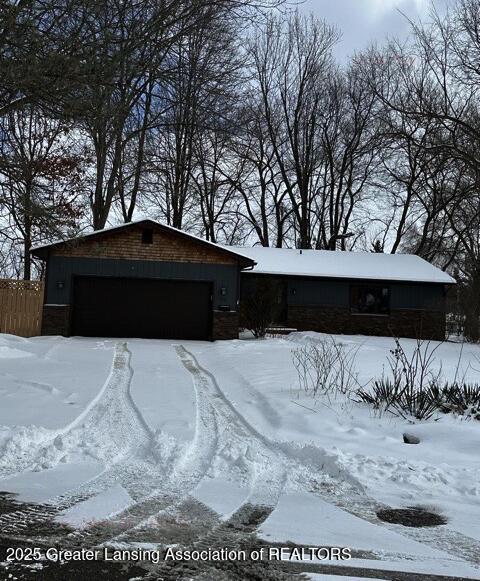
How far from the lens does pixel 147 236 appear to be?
18781mm

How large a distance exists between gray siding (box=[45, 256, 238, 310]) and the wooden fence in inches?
18.5

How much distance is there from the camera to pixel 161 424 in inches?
245

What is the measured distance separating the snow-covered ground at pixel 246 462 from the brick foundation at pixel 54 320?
958 cm

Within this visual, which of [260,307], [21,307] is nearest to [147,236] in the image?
[260,307]

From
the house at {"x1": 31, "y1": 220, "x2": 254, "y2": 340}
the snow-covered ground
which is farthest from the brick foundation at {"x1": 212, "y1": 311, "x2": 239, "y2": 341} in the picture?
the snow-covered ground

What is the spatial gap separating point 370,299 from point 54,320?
13.5 metres

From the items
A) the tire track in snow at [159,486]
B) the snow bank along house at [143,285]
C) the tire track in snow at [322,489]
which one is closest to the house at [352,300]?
the snow bank along house at [143,285]

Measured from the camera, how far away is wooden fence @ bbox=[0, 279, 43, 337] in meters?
17.8

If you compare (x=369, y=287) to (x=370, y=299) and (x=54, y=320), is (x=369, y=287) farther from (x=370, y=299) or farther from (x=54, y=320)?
(x=54, y=320)

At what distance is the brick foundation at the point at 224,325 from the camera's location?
61.2 ft

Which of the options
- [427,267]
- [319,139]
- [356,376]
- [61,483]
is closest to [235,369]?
[356,376]

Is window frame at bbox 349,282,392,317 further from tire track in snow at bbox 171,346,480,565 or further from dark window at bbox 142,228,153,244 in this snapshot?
tire track in snow at bbox 171,346,480,565

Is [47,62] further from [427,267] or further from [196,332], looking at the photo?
[427,267]

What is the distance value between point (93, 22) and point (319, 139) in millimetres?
29563
